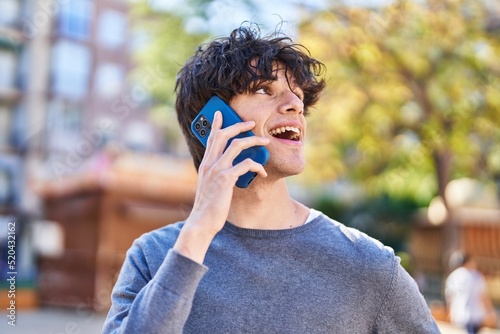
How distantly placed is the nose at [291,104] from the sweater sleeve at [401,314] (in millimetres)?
546

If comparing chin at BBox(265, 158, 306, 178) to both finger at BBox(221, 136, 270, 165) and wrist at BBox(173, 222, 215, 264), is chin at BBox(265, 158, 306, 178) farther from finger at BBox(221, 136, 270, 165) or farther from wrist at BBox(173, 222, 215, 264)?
wrist at BBox(173, 222, 215, 264)

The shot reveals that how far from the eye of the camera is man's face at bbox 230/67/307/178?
6.61ft

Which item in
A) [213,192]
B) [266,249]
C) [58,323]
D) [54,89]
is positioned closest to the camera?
[213,192]

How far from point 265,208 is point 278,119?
0.88 feet

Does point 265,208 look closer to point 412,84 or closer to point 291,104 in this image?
point 291,104

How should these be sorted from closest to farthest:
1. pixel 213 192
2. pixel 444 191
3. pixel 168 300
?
pixel 168 300, pixel 213 192, pixel 444 191

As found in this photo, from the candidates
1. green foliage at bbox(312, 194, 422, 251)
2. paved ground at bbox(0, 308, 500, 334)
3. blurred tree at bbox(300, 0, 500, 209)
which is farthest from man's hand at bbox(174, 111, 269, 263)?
green foliage at bbox(312, 194, 422, 251)

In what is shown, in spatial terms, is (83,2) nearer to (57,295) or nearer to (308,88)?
(57,295)

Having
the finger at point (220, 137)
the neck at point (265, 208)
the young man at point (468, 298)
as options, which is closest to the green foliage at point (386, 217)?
the young man at point (468, 298)

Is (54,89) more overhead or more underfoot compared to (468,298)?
more overhead

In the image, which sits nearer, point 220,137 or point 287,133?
point 220,137

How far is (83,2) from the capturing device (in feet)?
112

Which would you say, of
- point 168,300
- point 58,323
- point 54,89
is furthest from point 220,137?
point 54,89

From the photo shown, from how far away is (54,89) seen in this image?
3297 centimetres
